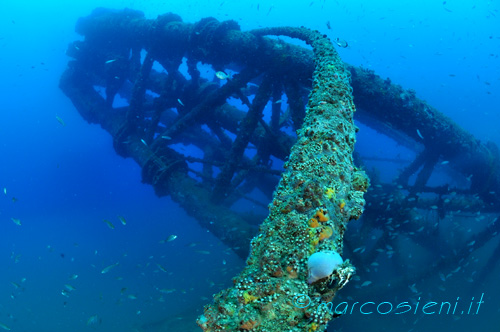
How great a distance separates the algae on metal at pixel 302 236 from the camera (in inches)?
47.4

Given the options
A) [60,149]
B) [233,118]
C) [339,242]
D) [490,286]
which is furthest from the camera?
[60,149]

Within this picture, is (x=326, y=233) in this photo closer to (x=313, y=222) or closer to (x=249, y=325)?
(x=313, y=222)

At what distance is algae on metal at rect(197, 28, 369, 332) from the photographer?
3.95ft

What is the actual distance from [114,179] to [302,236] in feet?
210

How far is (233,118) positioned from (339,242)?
8.44 meters

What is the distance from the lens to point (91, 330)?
12539mm

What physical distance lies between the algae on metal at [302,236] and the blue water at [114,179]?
6219 millimetres

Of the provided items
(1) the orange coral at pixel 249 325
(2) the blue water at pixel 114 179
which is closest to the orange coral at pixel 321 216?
(1) the orange coral at pixel 249 325

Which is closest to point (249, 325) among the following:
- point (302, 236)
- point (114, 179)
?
point (302, 236)

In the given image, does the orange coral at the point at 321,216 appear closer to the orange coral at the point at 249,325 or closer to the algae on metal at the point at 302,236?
the algae on metal at the point at 302,236

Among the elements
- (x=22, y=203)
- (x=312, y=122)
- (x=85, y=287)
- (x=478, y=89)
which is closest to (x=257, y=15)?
(x=478, y=89)

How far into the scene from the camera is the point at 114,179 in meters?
60.0

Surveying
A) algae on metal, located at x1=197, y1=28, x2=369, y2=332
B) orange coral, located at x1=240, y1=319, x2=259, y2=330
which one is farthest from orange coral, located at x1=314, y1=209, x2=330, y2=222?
orange coral, located at x1=240, y1=319, x2=259, y2=330

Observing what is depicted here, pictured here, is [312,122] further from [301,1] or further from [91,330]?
[301,1]
